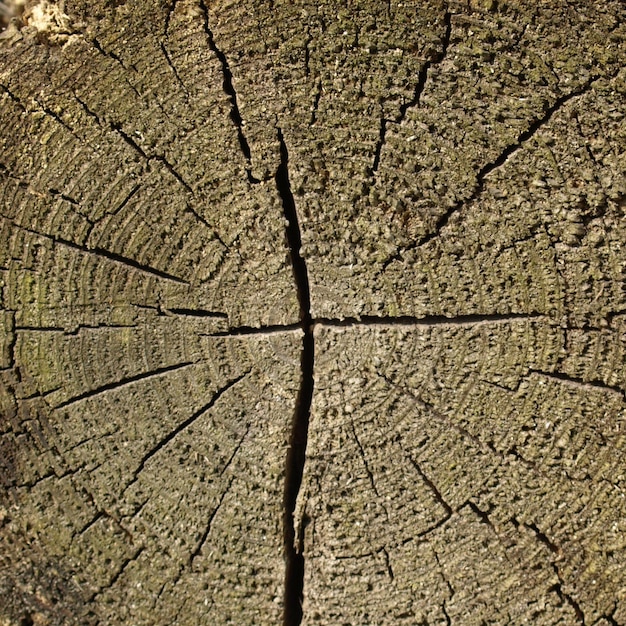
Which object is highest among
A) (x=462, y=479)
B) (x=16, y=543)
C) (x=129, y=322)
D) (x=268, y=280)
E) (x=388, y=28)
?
(x=388, y=28)

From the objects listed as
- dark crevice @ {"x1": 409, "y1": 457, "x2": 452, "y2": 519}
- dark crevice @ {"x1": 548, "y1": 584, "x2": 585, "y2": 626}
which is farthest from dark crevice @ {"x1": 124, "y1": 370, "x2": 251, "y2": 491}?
dark crevice @ {"x1": 548, "y1": 584, "x2": 585, "y2": 626}

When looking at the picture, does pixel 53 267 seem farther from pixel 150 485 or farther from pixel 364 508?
pixel 364 508

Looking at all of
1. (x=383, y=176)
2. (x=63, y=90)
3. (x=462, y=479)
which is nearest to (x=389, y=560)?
(x=462, y=479)

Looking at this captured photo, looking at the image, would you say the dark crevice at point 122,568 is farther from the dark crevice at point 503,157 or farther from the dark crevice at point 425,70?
the dark crevice at point 425,70

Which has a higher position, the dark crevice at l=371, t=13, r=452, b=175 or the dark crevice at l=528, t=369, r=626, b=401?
the dark crevice at l=371, t=13, r=452, b=175

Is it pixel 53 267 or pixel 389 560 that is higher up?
pixel 53 267

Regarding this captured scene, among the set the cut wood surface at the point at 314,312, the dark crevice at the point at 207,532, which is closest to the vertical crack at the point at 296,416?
the cut wood surface at the point at 314,312

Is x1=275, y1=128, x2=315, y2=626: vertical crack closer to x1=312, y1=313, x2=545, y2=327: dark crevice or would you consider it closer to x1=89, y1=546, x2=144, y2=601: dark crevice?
x1=312, y1=313, x2=545, y2=327: dark crevice

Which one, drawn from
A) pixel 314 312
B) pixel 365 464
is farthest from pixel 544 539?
pixel 314 312
